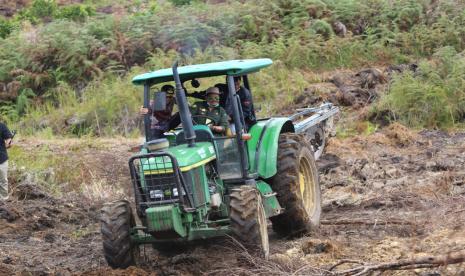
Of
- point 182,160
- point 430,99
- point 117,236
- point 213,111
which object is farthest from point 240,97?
point 430,99

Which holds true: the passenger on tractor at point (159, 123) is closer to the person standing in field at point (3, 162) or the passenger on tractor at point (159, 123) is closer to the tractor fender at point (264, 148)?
the tractor fender at point (264, 148)

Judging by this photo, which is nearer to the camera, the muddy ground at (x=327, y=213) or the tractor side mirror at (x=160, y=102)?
the muddy ground at (x=327, y=213)

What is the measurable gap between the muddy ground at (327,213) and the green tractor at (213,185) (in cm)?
26

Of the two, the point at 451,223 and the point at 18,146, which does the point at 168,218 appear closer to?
the point at 451,223

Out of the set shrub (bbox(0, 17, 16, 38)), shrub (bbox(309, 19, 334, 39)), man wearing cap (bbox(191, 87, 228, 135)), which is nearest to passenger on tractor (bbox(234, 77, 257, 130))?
man wearing cap (bbox(191, 87, 228, 135))

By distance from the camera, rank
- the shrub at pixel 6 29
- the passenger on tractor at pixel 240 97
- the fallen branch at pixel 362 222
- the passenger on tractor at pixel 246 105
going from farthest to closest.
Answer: the shrub at pixel 6 29, the passenger on tractor at pixel 246 105, the passenger on tractor at pixel 240 97, the fallen branch at pixel 362 222

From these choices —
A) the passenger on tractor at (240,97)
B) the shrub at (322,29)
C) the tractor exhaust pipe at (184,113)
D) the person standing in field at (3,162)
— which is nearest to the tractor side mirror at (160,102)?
the tractor exhaust pipe at (184,113)

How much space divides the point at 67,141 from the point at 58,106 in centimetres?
385

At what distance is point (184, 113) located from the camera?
8.21m

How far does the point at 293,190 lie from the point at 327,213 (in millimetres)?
1658

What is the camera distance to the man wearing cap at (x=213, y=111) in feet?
28.8

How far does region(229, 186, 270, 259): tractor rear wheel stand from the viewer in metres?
7.75

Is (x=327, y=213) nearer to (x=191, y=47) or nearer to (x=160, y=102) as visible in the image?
(x=160, y=102)

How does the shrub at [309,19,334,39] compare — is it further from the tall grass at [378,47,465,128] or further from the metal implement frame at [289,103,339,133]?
the metal implement frame at [289,103,339,133]
